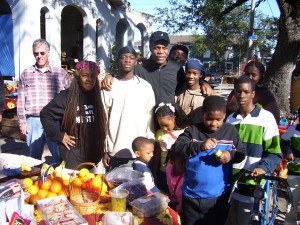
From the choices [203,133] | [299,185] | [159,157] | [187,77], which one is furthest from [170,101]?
[299,185]

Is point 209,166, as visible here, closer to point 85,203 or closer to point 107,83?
point 85,203

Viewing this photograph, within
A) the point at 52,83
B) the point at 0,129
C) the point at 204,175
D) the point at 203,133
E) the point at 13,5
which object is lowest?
the point at 0,129

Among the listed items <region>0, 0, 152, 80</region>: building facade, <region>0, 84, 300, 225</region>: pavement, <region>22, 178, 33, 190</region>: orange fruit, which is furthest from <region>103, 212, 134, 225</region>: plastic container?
<region>0, 0, 152, 80</region>: building facade

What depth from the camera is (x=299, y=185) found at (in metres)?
3.64

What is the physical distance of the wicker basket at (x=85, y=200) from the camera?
2234 millimetres

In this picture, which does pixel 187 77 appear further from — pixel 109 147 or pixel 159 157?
pixel 109 147

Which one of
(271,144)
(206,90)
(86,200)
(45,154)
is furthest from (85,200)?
(45,154)

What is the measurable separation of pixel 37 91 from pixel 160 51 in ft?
5.94

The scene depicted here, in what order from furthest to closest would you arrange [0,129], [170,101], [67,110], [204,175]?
1. [0,129]
2. [170,101]
3. [67,110]
4. [204,175]

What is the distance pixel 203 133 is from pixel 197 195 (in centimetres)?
50

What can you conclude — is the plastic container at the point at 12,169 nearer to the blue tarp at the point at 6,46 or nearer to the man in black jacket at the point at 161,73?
the man in black jacket at the point at 161,73

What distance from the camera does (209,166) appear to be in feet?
8.30

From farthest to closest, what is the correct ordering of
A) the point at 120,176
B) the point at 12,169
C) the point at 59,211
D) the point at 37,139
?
the point at 37,139, the point at 12,169, the point at 120,176, the point at 59,211

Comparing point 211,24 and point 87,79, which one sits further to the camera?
point 211,24
